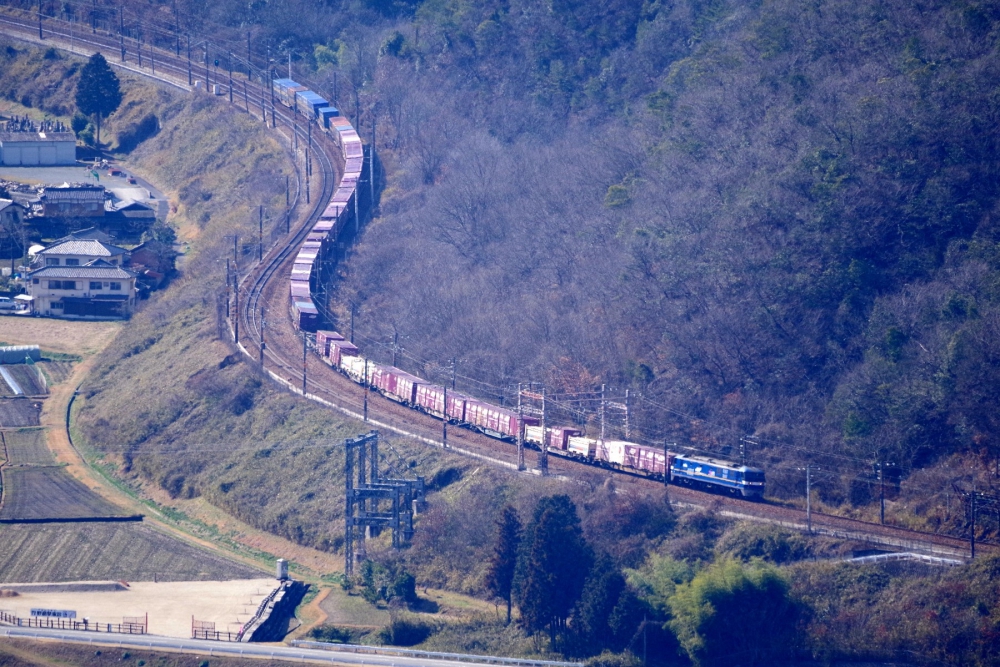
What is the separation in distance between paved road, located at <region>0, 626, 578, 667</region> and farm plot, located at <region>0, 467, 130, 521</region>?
Result: 515 inches

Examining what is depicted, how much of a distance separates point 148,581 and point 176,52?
74.5 m

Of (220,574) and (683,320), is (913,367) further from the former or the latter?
(220,574)

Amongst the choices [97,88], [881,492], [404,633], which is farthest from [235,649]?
[97,88]

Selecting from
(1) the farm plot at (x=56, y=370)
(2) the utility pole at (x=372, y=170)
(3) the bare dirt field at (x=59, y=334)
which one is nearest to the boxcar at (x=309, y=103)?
(2) the utility pole at (x=372, y=170)

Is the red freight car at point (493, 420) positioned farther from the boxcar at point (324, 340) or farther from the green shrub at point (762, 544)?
the boxcar at point (324, 340)

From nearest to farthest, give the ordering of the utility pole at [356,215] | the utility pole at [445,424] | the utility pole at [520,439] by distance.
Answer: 1. the utility pole at [520,439]
2. the utility pole at [445,424]
3. the utility pole at [356,215]

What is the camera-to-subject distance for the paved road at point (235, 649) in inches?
2090

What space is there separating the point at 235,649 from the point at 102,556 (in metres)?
13.6

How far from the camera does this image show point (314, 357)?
3216 inches

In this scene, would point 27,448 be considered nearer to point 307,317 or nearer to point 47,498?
point 47,498

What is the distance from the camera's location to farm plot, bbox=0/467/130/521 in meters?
69.2

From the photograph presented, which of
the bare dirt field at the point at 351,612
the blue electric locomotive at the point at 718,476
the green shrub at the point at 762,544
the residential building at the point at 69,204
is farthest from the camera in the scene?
the residential building at the point at 69,204

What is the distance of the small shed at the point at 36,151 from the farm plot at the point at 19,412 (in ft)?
118

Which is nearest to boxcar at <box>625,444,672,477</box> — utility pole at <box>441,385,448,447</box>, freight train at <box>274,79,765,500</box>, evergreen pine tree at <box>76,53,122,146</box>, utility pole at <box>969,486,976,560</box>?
freight train at <box>274,79,765,500</box>
